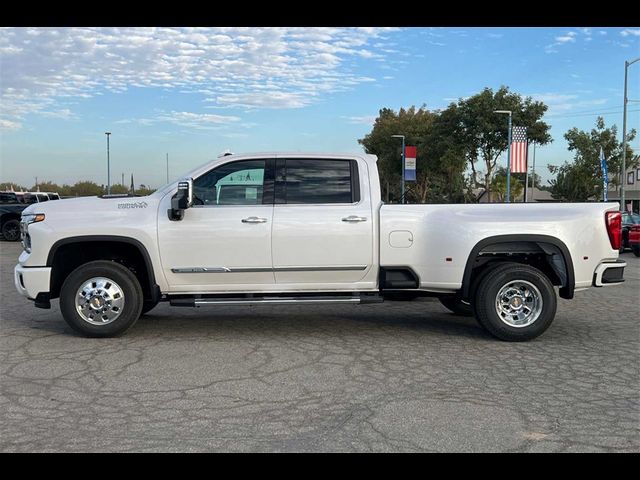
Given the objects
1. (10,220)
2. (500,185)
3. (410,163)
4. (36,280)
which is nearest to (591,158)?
(500,185)

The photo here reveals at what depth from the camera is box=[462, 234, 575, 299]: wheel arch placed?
244 inches

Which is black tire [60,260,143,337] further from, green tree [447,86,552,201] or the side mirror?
green tree [447,86,552,201]

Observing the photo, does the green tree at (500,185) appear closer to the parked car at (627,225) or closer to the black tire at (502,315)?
the parked car at (627,225)

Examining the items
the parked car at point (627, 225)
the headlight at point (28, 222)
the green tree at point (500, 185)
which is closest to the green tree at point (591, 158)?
the green tree at point (500, 185)

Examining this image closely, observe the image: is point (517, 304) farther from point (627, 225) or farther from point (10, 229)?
point (10, 229)

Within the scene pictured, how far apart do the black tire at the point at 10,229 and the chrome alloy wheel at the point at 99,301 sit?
17414 mm

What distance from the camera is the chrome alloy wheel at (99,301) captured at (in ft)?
20.3

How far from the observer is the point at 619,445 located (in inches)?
146

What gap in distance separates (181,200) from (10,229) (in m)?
18.2

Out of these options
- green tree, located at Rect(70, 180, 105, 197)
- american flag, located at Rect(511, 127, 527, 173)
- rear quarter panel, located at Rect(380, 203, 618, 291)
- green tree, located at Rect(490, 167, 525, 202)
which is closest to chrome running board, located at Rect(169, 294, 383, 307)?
rear quarter panel, located at Rect(380, 203, 618, 291)

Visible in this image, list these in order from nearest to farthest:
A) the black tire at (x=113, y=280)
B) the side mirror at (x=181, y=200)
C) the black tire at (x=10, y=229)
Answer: the side mirror at (x=181, y=200) < the black tire at (x=113, y=280) < the black tire at (x=10, y=229)
